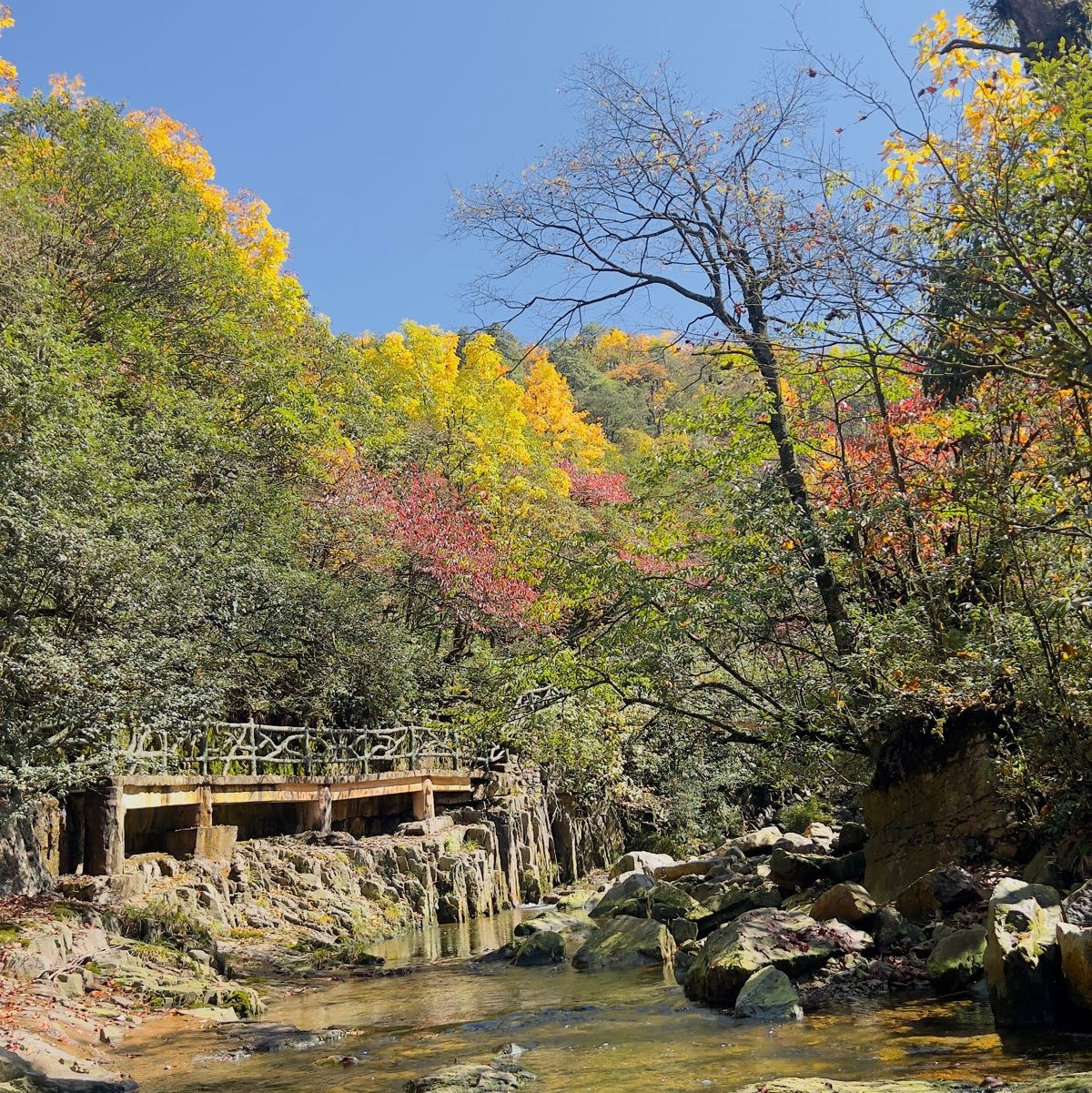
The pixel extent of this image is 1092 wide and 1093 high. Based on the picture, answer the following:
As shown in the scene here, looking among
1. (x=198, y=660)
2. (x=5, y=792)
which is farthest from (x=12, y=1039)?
(x=198, y=660)

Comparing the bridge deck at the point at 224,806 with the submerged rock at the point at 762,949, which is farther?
the bridge deck at the point at 224,806

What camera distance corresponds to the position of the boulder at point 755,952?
350 inches

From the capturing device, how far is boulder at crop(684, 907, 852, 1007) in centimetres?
889

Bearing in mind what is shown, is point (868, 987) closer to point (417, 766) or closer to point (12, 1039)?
point (12, 1039)

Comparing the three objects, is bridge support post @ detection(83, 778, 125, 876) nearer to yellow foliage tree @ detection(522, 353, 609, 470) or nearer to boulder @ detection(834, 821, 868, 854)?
boulder @ detection(834, 821, 868, 854)

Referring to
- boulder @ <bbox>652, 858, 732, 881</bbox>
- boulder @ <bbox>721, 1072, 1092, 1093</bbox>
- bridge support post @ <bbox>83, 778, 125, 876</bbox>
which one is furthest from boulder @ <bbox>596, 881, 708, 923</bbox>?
boulder @ <bbox>721, 1072, 1092, 1093</bbox>

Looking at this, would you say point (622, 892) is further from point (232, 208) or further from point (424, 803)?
point (232, 208)

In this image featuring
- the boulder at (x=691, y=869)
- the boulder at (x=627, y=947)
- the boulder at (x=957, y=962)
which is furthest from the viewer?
the boulder at (x=691, y=869)

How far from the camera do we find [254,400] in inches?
906

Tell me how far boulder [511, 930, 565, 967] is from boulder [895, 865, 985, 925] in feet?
15.8

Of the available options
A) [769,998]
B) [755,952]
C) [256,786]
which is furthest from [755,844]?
[769,998]

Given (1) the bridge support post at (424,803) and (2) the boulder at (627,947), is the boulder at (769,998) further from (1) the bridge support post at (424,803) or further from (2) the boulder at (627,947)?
(1) the bridge support post at (424,803)

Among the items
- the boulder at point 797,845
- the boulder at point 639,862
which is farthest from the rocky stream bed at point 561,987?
the boulder at point 639,862

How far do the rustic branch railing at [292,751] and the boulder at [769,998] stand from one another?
323 inches
